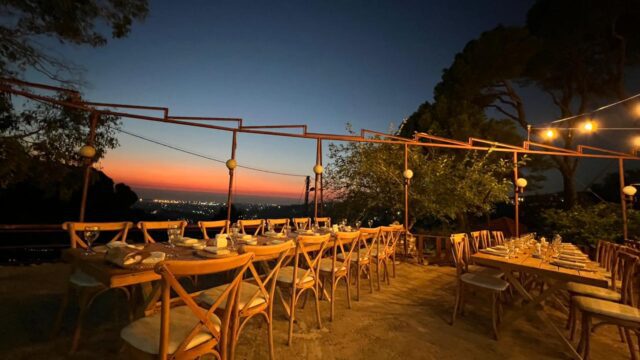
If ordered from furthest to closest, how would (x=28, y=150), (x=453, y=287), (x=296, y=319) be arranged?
(x=28, y=150)
(x=453, y=287)
(x=296, y=319)

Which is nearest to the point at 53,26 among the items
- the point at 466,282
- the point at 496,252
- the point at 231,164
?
the point at 231,164

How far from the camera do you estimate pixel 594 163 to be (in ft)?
32.5

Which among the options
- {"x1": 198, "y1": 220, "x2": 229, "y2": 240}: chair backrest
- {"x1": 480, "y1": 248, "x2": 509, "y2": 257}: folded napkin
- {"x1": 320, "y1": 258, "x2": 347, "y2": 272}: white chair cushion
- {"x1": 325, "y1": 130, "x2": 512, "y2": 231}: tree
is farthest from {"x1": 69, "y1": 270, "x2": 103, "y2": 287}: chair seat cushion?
{"x1": 325, "y1": 130, "x2": 512, "y2": 231}: tree

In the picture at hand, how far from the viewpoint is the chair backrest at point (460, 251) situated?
11.1 feet

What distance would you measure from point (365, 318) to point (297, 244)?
1351 millimetres

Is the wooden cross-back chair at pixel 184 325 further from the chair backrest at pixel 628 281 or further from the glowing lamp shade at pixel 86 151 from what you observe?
the chair backrest at pixel 628 281

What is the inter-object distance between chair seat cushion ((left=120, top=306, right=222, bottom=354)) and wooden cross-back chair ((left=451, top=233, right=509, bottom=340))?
2636 millimetres

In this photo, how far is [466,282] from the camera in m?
3.26

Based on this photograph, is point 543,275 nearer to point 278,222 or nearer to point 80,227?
point 278,222

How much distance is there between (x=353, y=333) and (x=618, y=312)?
2187 millimetres

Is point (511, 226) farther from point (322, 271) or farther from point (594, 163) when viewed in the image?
point (322, 271)

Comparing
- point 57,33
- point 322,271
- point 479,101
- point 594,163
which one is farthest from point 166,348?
point 594,163

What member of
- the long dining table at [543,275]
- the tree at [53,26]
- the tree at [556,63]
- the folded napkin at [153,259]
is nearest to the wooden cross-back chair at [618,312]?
the long dining table at [543,275]

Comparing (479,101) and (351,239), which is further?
(479,101)
